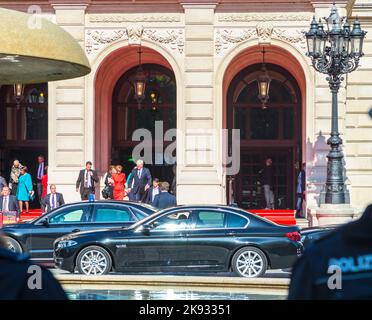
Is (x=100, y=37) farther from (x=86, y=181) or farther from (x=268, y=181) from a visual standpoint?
(x=268, y=181)

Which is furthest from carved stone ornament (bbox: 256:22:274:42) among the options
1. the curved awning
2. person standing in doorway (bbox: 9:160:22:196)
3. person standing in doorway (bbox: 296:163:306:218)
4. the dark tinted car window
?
the curved awning

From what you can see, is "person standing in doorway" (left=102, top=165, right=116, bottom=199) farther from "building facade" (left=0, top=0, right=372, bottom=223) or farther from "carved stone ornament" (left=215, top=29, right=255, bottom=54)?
"carved stone ornament" (left=215, top=29, right=255, bottom=54)

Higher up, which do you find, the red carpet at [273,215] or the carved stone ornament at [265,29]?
the carved stone ornament at [265,29]

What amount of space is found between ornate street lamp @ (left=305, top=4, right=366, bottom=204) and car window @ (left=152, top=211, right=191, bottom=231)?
22.3 feet

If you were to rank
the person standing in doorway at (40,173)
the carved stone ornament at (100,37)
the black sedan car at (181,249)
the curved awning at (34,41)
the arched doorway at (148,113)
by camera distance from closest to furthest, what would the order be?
the curved awning at (34,41) < the black sedan car at (181,249) < the carved stone ornament at (100,37) < the person standing in doorway at (40,173) < the arched doorway at (148,113)

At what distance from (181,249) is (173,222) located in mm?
629

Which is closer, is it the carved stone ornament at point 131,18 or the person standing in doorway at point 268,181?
the carved stone ornament at point 131,18

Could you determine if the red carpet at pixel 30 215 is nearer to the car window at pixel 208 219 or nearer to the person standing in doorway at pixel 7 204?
the person standing in doorway at pixel 7 204

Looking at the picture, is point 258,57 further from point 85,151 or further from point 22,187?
point 22,187

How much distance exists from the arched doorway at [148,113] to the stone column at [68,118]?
3234 mm

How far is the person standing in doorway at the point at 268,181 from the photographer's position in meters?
31.3

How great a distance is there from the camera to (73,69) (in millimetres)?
9188

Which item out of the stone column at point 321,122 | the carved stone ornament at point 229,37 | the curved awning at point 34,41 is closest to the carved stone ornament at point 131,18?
the carved stone ornament at point 229,37
